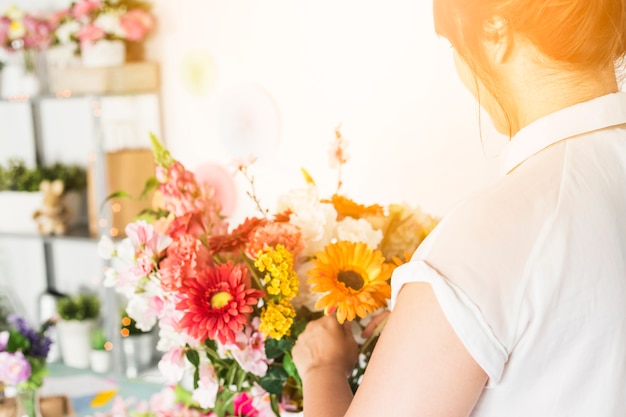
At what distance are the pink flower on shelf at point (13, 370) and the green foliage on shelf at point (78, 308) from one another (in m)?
1.98

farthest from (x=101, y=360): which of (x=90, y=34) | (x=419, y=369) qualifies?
(x=419, y=369)

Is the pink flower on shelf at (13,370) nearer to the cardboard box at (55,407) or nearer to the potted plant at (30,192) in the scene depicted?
the cardboard box at (55,407)

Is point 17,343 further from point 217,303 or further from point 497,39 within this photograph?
point 497,39

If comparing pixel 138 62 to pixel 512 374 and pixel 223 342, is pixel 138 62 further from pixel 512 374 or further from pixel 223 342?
pixel 512 374

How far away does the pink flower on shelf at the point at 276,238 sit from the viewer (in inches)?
35.4

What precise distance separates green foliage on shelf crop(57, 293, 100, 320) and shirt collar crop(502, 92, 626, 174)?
2837 mm

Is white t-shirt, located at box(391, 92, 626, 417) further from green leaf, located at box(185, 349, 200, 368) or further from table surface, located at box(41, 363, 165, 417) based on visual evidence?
table surface, located at box(41, 363, 165, 417)

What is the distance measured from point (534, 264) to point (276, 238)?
1.24 ft

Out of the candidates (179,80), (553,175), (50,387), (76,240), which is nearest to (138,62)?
(179,80)

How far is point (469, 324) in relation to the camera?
58 centimetres

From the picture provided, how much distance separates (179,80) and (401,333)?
2507 millimetres

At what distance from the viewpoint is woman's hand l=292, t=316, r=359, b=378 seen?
0.84m

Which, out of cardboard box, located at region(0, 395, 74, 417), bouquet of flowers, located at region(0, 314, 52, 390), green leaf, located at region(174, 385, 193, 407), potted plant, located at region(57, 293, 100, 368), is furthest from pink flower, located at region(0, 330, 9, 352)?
potted plant, located at region(57, 293, 100, 368)

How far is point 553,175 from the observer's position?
0.62 metres
